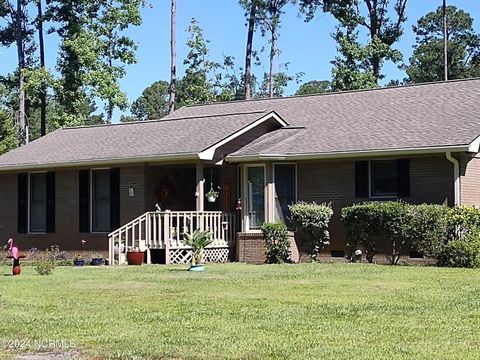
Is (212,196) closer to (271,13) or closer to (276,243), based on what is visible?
(276,243)

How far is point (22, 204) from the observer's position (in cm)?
2762

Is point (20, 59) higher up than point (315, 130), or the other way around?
point (20, 59)

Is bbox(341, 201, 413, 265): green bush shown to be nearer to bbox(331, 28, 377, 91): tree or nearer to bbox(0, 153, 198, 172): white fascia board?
bbox(0, 153, 198, 172): white fascia board

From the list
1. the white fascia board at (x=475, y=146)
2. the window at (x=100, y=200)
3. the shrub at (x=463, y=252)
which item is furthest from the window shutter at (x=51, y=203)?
the white fascia board at (x=475, y=146)

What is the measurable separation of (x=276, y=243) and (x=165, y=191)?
4.21 meters

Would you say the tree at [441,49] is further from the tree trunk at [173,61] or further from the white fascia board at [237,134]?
the white fascia board at [237,134]

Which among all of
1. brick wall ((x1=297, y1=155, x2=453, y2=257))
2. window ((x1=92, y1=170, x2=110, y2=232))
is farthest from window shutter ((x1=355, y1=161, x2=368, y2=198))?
window ((x1=92, y1=170, x2=110, y2=232))

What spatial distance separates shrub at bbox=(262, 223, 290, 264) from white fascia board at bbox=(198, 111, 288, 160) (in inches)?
95.7

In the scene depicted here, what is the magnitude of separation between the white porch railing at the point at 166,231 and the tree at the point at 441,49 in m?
33.9

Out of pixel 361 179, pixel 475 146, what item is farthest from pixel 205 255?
pixel 475 146

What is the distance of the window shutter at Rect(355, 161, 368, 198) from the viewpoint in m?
22.4

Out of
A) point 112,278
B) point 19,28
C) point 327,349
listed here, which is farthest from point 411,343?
point 19,28

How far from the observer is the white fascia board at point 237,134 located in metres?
22.7

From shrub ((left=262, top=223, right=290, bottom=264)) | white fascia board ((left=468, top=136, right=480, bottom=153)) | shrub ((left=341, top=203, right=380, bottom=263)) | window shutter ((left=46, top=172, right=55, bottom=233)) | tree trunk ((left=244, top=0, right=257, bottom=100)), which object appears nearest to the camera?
white fascia board ((left=468, top=136, right=480, bottom=153))
